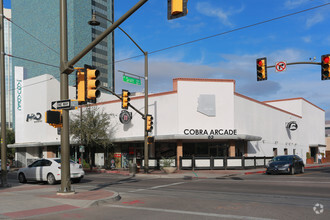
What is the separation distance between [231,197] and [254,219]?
439 centimetres

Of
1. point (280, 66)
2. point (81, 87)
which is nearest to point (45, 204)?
point (81, 87)

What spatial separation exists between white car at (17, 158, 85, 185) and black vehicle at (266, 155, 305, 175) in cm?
1343

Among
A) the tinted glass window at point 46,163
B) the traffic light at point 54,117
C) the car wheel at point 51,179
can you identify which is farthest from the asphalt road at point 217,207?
the tinted glass window at point 46,163

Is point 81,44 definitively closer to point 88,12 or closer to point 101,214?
point 88,12

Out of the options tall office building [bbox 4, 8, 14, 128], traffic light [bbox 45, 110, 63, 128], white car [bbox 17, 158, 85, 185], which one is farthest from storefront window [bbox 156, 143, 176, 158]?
tall office building [bbox 4, 8, 14, 128]

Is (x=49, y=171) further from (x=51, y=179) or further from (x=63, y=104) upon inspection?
(x=63, y=104)

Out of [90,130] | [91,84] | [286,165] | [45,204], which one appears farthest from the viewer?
[90,130]

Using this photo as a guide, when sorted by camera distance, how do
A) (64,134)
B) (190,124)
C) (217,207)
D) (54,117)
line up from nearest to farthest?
1. (217,207)
2. (54,117)
3. (64,134)
4. (190,124)

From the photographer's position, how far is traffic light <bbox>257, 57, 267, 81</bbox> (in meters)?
19.2

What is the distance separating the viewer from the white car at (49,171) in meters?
19.7

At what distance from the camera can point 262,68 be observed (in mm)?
19219

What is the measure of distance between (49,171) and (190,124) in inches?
606

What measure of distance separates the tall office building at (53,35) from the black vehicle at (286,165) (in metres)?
92.3

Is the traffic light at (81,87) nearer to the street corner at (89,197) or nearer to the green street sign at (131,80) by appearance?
the street corner at (89,197)
